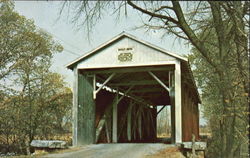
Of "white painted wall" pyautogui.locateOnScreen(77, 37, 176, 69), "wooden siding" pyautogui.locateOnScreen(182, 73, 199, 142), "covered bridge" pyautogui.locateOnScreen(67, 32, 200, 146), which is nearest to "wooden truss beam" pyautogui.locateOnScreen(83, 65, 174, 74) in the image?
"covered bridge" pyautogui.locateOnScreen(67, 32, 200, 146)

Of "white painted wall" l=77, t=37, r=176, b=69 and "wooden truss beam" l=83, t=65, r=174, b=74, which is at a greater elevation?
"white painted wall" l=77, t=37, r=176, b=69

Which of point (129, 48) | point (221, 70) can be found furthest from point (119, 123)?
point (221, 70)

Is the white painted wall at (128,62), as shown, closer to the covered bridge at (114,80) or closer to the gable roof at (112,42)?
the covered bridge at (114,80)

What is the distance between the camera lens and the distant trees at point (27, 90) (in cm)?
1791

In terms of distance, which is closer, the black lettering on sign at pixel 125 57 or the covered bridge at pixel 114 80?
the covered bridge at pixel 114 80

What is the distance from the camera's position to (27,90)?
64.6ft

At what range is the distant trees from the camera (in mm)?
17906

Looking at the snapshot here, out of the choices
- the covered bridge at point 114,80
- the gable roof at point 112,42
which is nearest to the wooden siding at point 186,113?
the covered bridge at point 114,80

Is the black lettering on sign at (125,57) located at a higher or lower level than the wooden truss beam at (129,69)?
higher

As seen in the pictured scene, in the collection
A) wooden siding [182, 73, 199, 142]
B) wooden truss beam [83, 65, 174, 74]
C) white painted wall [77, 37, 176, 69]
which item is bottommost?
wooden siding [182, 73, 199, 142]

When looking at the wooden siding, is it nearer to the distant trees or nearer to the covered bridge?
the covered bridge

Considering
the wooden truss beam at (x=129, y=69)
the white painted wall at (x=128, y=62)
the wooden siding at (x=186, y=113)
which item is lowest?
the wooden siding at (x=186, y=113)

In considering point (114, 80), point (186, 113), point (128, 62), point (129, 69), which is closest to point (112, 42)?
point (128, 62)

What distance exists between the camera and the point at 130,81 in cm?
1797
